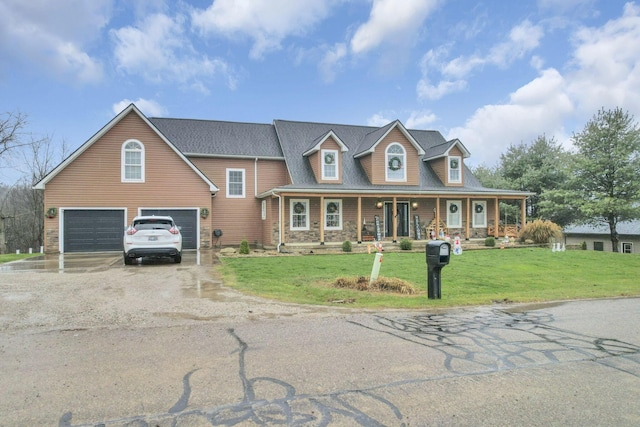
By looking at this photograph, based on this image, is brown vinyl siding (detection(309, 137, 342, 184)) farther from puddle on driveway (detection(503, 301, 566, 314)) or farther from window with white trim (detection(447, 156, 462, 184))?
puddle on driveway (detection(503, 301, 566, 314))

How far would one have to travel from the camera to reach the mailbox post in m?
8.42

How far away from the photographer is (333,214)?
2344 centimetres

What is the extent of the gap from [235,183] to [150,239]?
1058 centimetres

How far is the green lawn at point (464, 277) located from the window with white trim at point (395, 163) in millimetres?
7620

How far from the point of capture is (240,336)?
5504 mm

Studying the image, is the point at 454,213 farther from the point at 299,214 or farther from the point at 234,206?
the point at 234,206

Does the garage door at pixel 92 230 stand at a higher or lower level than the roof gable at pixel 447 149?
lower

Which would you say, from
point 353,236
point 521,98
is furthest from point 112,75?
point 521,98

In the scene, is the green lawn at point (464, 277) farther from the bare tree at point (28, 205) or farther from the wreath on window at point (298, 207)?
the bare tree at point (28, 205)

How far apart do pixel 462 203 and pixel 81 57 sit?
24819mm

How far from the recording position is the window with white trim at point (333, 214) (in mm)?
23328

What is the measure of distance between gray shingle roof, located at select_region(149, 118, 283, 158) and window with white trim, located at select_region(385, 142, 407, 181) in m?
6.45

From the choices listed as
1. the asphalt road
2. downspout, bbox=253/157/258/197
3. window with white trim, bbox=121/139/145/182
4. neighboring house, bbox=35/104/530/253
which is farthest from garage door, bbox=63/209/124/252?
the asphalt road

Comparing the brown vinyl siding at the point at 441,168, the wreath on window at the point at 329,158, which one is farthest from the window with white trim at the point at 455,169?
the wreath on window at the point at 329,158
